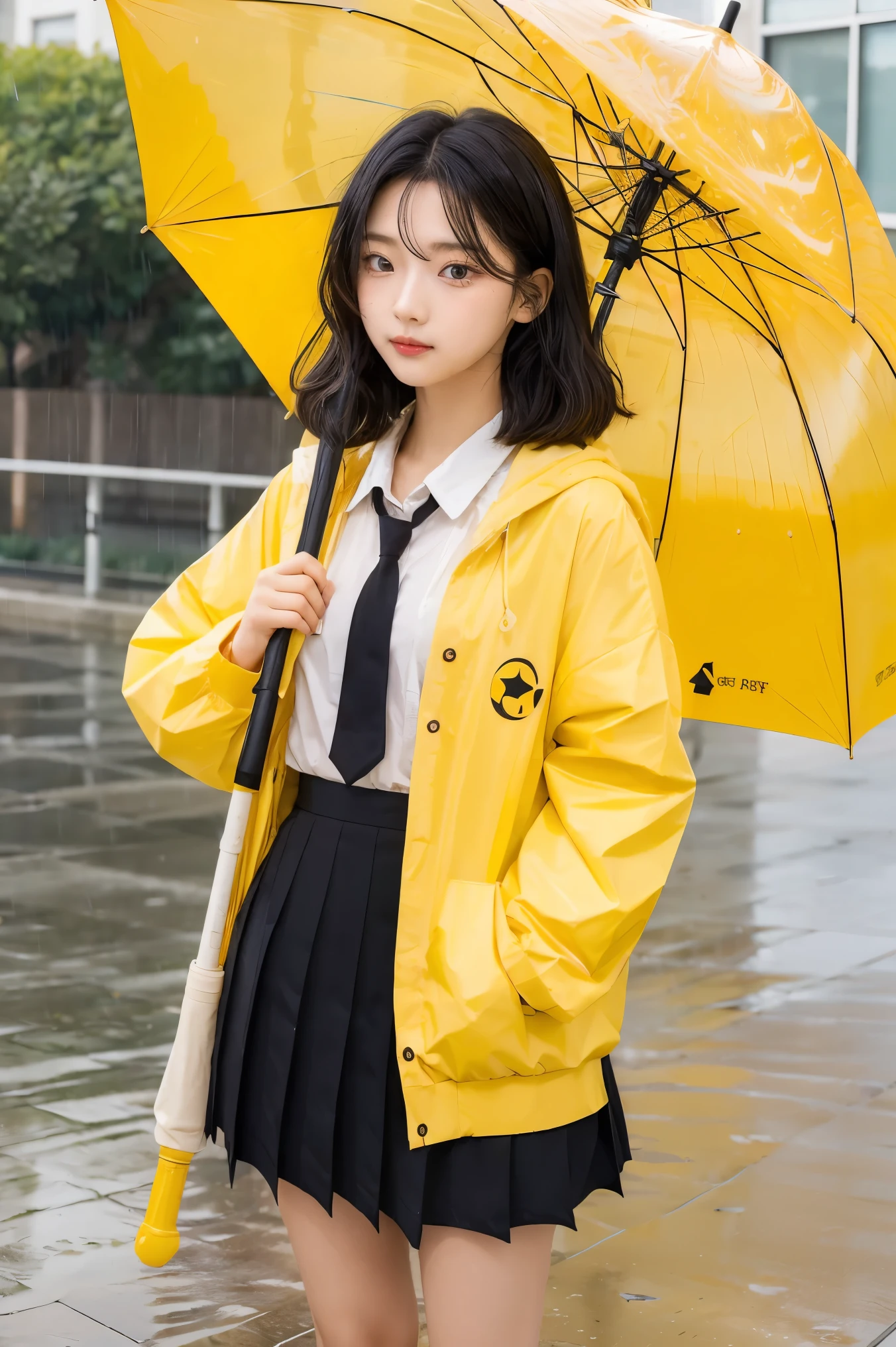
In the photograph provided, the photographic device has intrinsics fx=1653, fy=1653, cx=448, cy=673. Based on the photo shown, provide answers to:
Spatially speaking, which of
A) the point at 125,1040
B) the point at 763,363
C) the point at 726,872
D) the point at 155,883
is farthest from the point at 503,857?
the point at 726,872

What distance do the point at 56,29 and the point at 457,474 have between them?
27.0m

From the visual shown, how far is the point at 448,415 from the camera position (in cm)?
237

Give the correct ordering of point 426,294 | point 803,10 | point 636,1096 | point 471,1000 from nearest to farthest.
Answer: point 471,1000 → point 426,294 → point 636,1096 → point 803,10

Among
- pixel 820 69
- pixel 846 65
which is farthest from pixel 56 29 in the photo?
pixel 846 65

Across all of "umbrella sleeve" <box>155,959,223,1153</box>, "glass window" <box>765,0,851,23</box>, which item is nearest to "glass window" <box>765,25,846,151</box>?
"glass window" <box>765,0,851,23</box>

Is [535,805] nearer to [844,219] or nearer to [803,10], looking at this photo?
[844,219]

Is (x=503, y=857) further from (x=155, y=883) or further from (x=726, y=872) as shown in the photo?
(x=726, y=872)

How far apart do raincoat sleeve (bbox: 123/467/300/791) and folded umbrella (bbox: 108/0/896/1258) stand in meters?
0.49

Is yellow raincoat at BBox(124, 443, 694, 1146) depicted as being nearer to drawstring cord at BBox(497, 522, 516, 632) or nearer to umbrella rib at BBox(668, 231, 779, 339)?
drawstring cord at BBox(497, 522, 516, 632)

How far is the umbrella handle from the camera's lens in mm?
2369

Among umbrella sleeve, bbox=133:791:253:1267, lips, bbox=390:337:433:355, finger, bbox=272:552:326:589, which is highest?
lips, bbox=390:337:433:355

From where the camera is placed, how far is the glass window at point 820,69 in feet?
50.9

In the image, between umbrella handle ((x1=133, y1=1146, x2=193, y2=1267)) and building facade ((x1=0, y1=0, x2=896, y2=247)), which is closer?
umbrella handle ((x1=133, y1=1146, x2=193, y2=1267))

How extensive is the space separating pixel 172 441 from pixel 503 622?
23.1 meters
